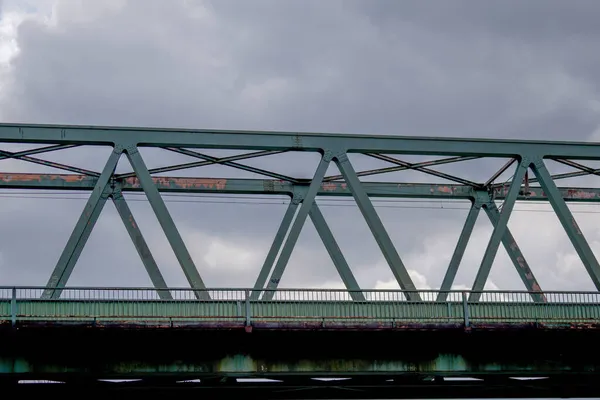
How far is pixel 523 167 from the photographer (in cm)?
5334

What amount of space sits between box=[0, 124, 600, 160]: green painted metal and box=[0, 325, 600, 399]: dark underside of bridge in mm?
9073

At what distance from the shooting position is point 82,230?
4934 cm

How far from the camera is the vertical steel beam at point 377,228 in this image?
50375mm

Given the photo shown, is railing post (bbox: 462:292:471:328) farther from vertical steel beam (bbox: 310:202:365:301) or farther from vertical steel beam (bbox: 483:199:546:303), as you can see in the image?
vertical steel beam (bbox: 483:199:546:303)

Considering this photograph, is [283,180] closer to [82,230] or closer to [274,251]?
[274,251]

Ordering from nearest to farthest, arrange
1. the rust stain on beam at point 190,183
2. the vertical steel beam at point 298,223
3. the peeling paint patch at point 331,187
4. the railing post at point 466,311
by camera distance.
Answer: the railing post at point 466,311
the vertical steel beam at point 298,223
the rust stain on beam at point 190,183
the peeling paint patch at point 331,187

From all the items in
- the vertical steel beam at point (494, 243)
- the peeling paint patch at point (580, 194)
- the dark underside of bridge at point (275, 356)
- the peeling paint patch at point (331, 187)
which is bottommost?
the dark underside of bridge at point (275, 356)

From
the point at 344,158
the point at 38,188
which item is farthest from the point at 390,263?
the point at 38,188

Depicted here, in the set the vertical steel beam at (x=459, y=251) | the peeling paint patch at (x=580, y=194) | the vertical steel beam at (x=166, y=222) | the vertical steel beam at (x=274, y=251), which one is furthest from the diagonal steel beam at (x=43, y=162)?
the peeling paint patch at (x=580, y=194)

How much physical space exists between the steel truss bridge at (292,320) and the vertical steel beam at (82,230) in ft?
0.22

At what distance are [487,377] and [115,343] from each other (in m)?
14.9

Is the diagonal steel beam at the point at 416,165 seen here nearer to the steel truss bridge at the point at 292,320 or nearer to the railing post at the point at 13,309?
the steel truss bridge at the point at 292,320

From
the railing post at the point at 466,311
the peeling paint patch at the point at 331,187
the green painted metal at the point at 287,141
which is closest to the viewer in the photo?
the railing post at the point at 466,311

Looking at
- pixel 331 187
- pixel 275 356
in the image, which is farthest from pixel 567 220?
pixel 275 356
